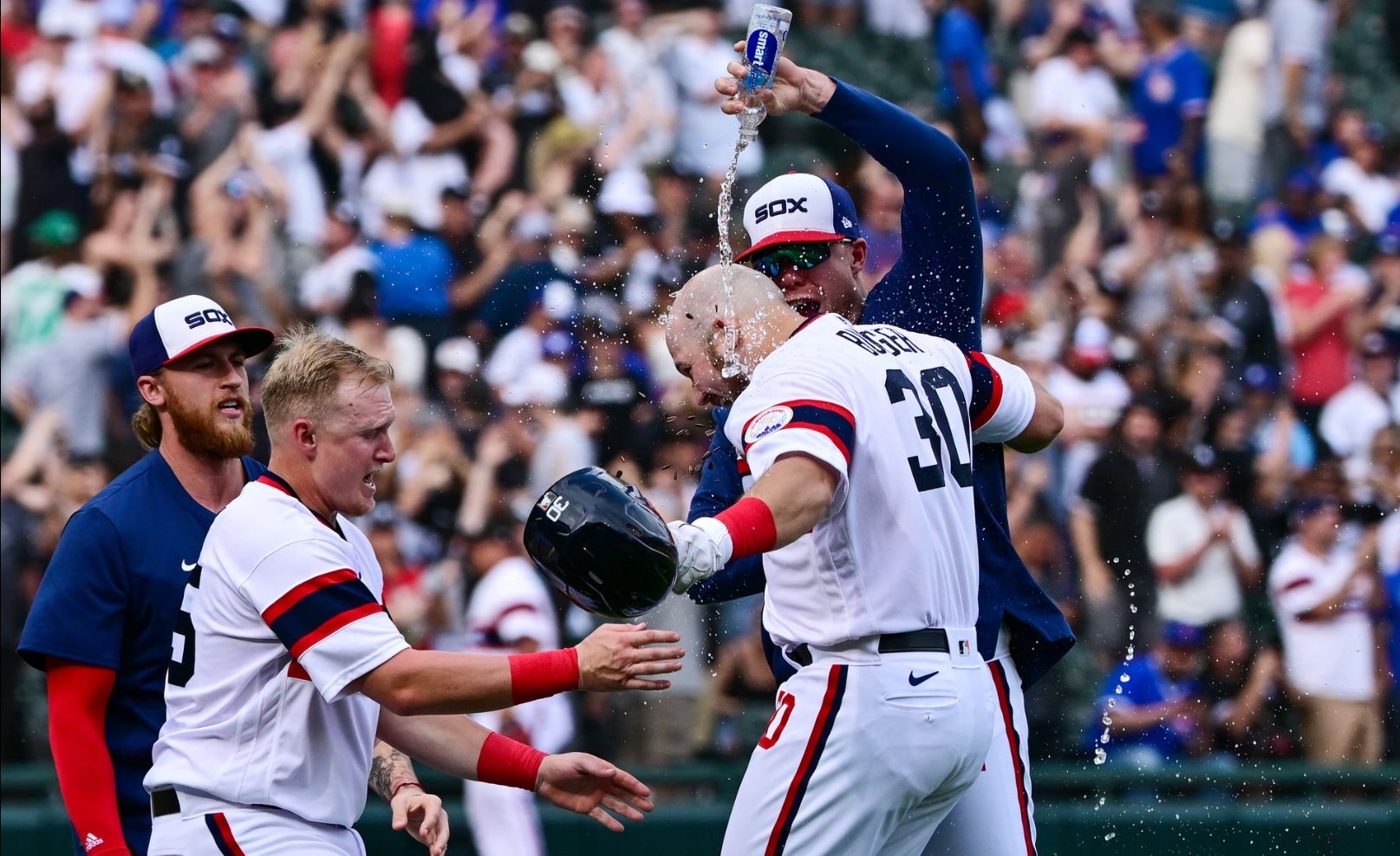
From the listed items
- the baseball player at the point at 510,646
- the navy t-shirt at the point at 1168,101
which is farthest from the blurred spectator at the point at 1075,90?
the baseball player at the point at 510,646

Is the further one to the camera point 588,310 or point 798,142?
point 798,142

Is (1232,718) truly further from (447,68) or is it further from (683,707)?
(447,68)

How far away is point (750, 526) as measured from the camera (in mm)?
4336

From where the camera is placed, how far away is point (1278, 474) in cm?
1013

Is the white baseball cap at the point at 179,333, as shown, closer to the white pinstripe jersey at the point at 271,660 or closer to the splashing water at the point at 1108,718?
the white pinstripe jersey at the point at 271,660

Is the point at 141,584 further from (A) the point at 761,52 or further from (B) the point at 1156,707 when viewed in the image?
(B) the point at 1156,707

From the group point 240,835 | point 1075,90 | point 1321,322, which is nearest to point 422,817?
point 240,835

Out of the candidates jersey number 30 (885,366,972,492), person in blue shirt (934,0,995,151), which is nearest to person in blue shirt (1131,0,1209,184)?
person in blue shirt (934,0,995,151)

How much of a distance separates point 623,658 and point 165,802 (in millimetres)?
1130

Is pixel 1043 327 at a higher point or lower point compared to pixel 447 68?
lower

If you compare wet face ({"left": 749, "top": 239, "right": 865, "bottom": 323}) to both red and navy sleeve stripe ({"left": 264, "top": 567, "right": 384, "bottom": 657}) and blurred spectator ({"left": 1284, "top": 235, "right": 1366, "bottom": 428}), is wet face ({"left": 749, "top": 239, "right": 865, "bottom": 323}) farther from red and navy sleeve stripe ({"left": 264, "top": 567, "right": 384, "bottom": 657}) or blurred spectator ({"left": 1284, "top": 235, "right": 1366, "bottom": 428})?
blurred spectator ({"left": 1284, "top": 235, "right": 1366, "bottom": 428})

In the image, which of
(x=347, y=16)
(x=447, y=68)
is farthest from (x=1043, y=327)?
(x=347, y=16)

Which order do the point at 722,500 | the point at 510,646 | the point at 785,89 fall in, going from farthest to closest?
the point at 510,646
the point at 722,500
the point at 785,89

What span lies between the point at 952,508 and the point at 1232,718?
5.00 m
